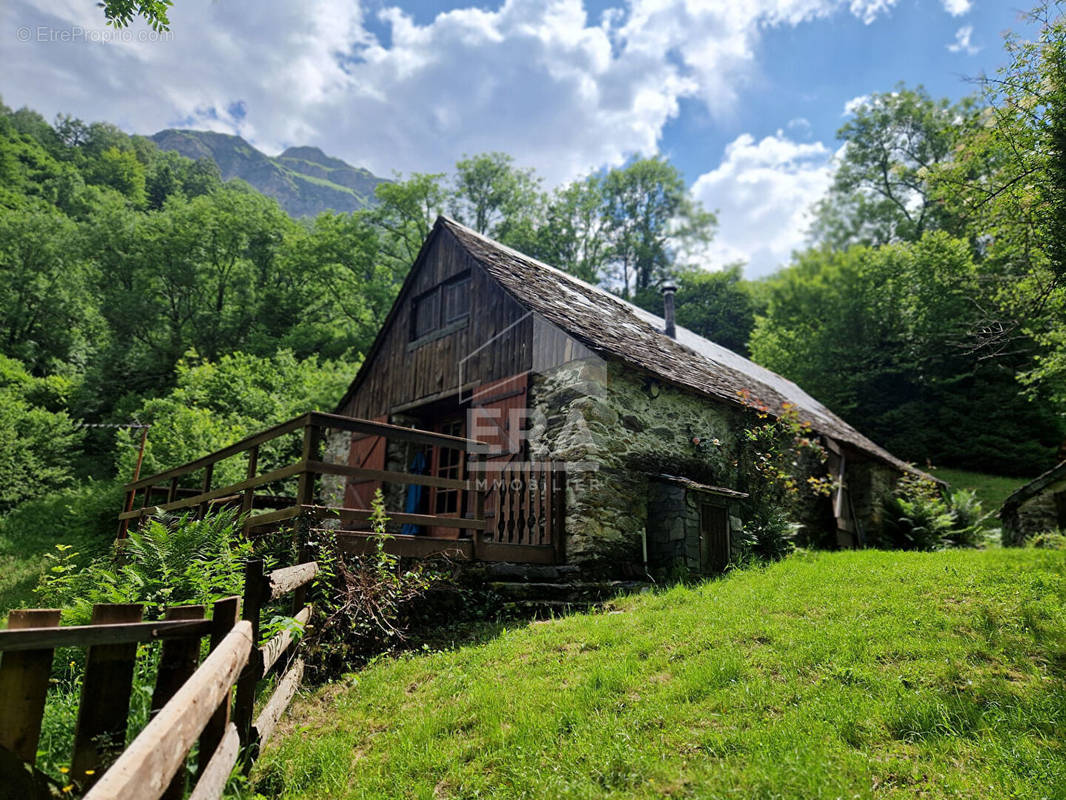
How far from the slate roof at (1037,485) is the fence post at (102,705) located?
39.8 feet

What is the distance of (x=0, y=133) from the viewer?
32.9m

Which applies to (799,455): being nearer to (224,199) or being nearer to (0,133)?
(224,199)

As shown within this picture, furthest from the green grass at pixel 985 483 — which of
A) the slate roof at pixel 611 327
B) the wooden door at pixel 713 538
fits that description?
the wooden door at pixel 713 538

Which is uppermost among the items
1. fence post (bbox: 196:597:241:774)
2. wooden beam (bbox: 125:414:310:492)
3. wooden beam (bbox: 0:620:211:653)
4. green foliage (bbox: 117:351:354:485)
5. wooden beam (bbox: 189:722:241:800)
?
green foliage (bbox: 117:351:354:485)

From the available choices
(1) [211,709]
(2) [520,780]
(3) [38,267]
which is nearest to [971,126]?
(2) [520,780]

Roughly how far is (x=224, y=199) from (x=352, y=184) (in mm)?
128347

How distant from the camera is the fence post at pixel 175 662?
221 cm

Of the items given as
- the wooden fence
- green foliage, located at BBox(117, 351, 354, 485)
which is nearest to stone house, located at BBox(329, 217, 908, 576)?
the wooden fence

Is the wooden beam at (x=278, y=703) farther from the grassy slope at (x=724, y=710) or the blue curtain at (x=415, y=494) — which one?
the blue curtain at (x=415, y=494)

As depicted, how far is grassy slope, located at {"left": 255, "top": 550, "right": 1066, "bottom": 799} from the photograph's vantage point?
8.86 ft

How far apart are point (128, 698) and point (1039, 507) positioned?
12787 mm

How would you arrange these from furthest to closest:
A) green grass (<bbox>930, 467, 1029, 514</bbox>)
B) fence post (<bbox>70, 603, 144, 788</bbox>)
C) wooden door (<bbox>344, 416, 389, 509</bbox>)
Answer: green grass (<bbox>930, 467, 1029, 514</bbox>), wooden door (<bbox>344, 416, 389, 509</bbox>), fence post (<bbox>70, 603, 144, 788</bbox>)

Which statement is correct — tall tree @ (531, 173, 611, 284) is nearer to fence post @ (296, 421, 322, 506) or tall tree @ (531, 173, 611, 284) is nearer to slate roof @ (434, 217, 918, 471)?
slate roof @ (434, 217, 918, 471)

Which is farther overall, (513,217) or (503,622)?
(513,217)
